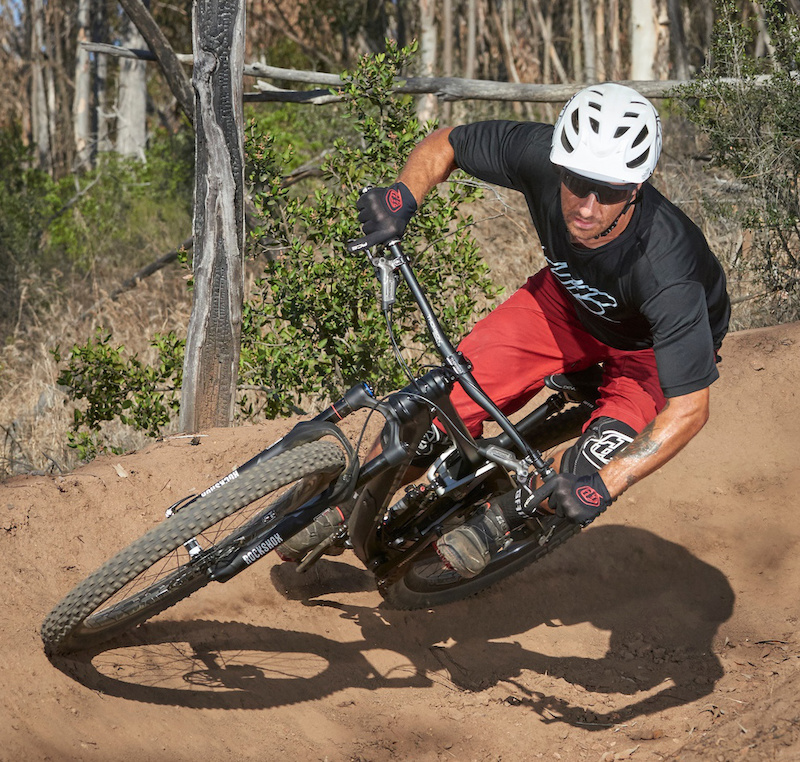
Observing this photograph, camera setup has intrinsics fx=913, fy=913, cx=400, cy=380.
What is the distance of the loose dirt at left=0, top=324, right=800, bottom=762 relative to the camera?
11.0ft

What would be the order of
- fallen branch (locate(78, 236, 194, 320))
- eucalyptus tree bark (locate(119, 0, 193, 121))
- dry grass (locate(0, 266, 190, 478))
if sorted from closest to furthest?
eucalyptus tree bark (locate(119, 0, 193, 121)) → dry grass (locate(0, 266, 190, 478)) → fallen branch (locate(78, 236, 194, 320))

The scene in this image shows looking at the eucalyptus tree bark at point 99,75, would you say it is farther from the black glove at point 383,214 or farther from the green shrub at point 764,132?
the black glove at point 383,214

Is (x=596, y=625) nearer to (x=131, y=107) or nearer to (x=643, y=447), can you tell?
(x=643, y=447)

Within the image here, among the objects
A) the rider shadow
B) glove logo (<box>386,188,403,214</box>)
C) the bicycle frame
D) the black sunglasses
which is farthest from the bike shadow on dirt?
the black sunglasses

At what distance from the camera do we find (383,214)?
354 centimetres

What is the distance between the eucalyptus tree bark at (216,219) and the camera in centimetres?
496

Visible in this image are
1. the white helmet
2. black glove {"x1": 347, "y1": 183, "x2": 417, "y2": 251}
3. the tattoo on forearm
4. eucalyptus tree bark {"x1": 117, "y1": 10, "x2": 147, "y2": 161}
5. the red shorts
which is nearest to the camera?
the tattoo on forearm

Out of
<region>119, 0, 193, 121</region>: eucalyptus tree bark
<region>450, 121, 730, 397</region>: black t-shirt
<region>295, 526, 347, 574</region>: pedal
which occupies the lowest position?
<region>295, 526, 347, 574</region>: pedal

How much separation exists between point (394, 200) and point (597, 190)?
794 mm

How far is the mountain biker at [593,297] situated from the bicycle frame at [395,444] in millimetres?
161

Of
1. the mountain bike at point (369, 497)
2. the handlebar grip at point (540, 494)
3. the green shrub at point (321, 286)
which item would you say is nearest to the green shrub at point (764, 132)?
the green shrub at point (321, 286)

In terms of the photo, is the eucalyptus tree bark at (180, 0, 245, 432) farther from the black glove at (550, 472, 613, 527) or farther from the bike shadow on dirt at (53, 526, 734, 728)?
the black glove at (550, 472, 613, 527)

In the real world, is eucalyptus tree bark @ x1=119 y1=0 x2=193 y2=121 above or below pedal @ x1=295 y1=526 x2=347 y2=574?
above

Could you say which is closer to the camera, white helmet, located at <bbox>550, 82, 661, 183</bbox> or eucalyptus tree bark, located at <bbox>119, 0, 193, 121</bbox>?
white helmet, located at <bbox>550, 82, 661, 183</bbox>
